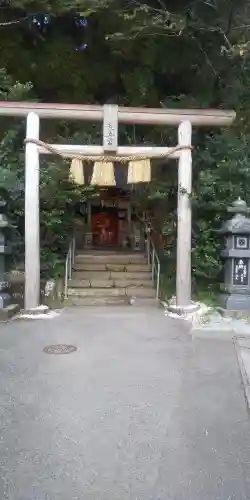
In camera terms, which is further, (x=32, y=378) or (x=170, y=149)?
(x=170, y=149)

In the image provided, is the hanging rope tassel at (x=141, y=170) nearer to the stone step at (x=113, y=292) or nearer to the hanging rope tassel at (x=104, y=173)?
the hanging rope tassel at (x=104, y=173)

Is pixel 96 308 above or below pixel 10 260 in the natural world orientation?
below

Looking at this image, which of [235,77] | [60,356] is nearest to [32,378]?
[60,356]

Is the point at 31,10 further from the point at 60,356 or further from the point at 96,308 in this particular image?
the point at 60,356

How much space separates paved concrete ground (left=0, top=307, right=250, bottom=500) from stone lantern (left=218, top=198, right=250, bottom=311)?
2.02 metres

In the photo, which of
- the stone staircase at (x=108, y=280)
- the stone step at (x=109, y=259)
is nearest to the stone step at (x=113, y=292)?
the stone staircase at (x=108, y=280)

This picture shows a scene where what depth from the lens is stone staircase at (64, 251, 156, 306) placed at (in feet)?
37.3

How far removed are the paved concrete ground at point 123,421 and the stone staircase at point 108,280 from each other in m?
3.97

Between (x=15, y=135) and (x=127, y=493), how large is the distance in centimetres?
953

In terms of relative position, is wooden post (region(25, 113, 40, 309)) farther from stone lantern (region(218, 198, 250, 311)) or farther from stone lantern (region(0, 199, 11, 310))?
stone lantern (region(218, 198, 250, 311))

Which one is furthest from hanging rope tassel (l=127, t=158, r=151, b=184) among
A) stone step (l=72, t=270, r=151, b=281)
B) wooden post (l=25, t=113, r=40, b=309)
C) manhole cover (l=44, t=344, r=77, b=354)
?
manhole cover (l=44, t=344, r=77, b=354)

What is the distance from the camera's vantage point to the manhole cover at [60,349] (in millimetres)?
6703

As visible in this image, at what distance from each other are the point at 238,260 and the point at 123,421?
568 cm

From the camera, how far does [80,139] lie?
11.4m
